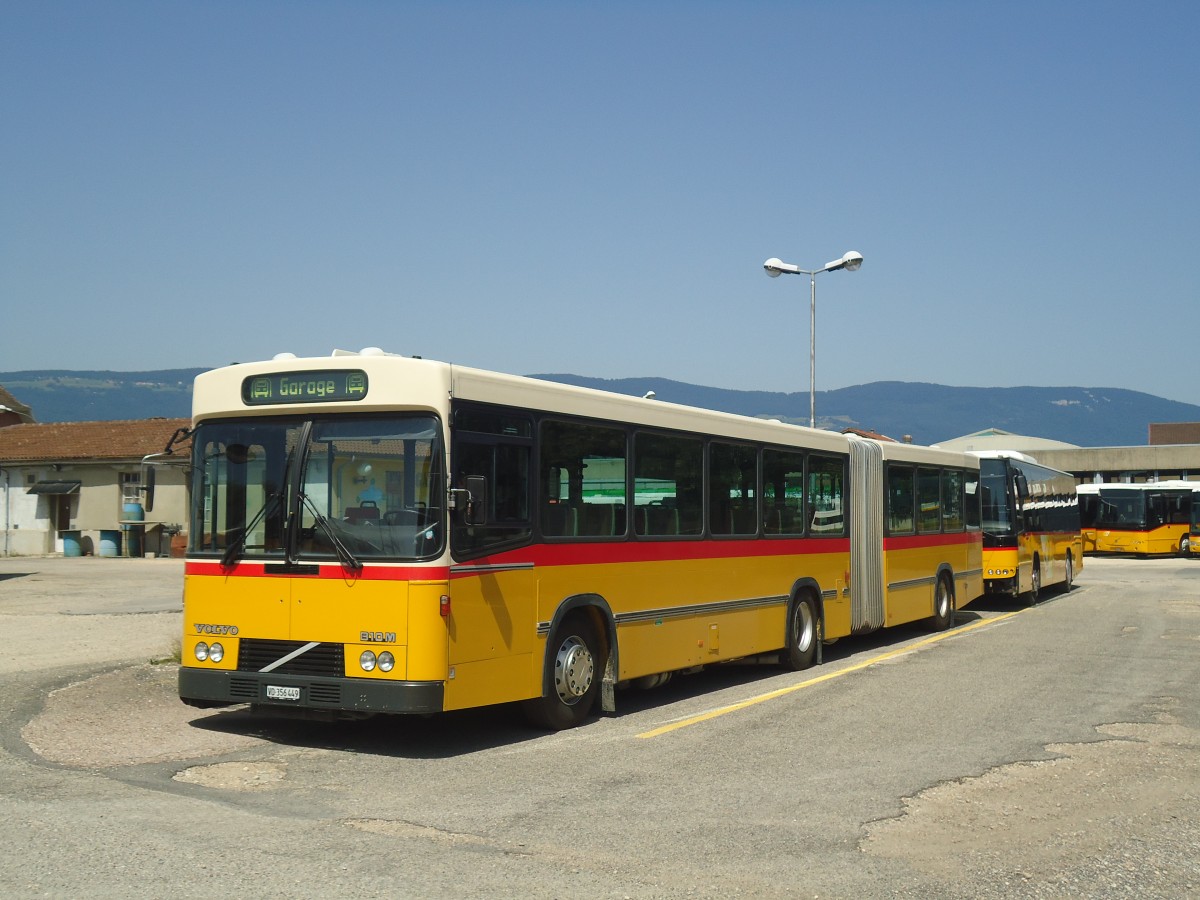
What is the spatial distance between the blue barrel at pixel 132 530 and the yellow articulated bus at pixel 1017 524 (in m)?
32.7

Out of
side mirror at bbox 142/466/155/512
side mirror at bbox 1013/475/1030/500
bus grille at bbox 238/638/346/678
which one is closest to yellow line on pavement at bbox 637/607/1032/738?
bus grille at bbox 238/638/346/678

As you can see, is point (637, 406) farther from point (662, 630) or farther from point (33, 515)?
point (33, 515)

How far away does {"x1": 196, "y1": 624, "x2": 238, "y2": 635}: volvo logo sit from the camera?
372 inches

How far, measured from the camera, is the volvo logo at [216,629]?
9461mm

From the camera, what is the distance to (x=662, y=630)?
1177 cm

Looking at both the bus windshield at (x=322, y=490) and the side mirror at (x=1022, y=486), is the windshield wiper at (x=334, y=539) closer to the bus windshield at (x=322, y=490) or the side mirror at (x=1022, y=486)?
the bus windshield at (x=322, y=490)

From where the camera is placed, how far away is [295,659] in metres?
9.18

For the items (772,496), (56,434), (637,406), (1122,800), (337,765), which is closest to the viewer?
(1122,800)

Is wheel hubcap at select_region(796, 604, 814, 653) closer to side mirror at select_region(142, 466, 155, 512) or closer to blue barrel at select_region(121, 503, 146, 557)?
side mirror at select_region(142, 466, 155, 512)

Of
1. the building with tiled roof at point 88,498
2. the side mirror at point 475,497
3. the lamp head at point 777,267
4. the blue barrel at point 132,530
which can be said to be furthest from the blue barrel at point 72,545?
the side mirror at point 475,497

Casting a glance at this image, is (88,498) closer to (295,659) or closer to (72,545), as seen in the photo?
(72,545)

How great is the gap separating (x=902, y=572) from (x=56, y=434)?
141ft

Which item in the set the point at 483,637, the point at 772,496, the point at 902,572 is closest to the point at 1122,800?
the point at 483,637

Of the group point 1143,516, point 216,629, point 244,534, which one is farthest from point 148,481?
point 1143,516
